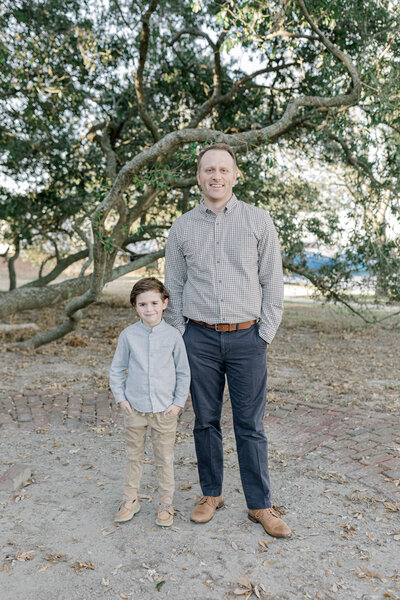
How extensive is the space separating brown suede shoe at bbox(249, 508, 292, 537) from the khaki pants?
552 mm

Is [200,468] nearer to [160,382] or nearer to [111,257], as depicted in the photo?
[160,382]

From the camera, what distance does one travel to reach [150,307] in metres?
3.12

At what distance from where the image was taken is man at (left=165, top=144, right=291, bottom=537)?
123 inches

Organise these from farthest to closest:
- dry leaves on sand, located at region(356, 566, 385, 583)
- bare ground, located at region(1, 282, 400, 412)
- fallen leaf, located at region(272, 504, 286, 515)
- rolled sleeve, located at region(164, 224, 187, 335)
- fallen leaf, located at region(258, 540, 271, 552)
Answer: bare ground, located at region(1, 282, 400, 412), fallen leaf, located at region(272, 504, 286, 515), rolled sleeve, located at region(164, 224, 187, 335), fallen leaf, located at region(258, 540, 271, 552), dry leaves on sand, located at region(356, 566, 385, 583)

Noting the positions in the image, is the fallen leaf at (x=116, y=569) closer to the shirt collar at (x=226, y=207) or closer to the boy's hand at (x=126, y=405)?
the boy's hand at (x=126, y=405)

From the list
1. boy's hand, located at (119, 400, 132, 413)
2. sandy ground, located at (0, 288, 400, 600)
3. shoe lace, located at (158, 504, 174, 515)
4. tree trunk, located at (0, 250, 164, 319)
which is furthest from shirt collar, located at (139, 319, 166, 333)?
tree trunk, located at (0, 250, 164, 319)

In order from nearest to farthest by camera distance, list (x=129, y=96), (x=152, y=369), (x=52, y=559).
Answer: (x=52, y=559), (x=152, y=369), (x=129, y=96)

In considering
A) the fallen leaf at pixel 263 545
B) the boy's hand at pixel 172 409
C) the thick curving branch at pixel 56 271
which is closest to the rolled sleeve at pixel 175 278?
the boy's hand at pixel 172 409

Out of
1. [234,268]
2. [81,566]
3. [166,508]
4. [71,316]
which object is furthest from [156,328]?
[71,316]

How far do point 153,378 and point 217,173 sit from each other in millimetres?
1284

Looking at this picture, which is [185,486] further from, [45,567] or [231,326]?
[231,326]

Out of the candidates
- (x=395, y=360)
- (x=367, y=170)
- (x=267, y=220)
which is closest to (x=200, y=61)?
(x=367, y=170)

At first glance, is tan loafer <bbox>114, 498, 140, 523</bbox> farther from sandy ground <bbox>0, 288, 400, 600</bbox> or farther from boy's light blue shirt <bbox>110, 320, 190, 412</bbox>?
boy's light blue shirt <bbox>110, 320, 190, 412</bbox>

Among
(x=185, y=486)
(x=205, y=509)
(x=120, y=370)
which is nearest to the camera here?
(x=120, y=370)
